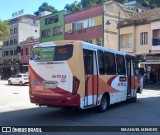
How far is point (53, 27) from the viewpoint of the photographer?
54.5 meters

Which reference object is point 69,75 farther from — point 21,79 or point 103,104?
point 21,79

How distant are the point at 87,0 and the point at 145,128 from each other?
62123 mm

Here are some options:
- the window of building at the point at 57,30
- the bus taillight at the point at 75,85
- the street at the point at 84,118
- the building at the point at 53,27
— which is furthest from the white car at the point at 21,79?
the bus taillight at the point at 75,85

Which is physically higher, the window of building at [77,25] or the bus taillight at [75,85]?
the window of building at [77,25]

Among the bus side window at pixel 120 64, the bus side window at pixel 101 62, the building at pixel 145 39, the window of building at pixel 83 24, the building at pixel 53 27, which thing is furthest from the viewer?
the building at pixel 53 27

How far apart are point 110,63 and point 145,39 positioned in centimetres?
2368

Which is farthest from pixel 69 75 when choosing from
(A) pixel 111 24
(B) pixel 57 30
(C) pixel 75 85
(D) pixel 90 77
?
(B) pixel 57 30

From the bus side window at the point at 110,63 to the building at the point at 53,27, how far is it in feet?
122

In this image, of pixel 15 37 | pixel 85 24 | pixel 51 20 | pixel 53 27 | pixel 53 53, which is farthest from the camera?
pixel 15 37

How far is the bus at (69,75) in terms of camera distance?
11.2 metres

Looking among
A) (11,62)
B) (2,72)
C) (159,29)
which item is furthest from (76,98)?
(2,72)

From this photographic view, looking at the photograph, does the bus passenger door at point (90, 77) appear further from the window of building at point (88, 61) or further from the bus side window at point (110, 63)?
the bus side window at point (110, 63)

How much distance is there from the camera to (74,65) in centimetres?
1125

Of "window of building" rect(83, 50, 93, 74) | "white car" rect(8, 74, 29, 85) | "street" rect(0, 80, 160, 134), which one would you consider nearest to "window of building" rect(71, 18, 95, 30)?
"white car" rect(8, 74, 29, 85)
